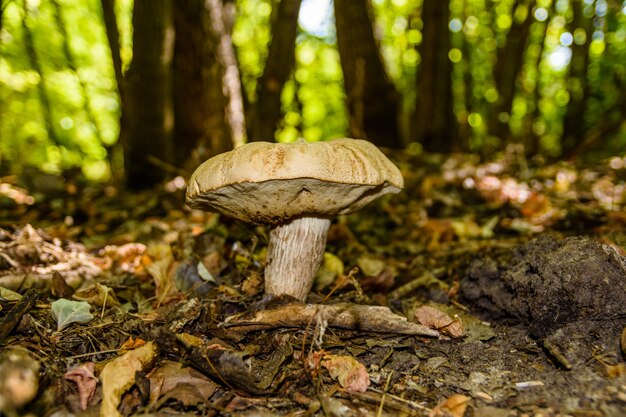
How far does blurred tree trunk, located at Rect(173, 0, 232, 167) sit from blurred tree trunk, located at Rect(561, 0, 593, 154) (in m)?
7.52

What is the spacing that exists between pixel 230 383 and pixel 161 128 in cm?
395

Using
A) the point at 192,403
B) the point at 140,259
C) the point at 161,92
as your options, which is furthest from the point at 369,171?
the point at 161,92

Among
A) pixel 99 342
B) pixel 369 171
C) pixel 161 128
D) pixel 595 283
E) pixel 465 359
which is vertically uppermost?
pixel 161 128

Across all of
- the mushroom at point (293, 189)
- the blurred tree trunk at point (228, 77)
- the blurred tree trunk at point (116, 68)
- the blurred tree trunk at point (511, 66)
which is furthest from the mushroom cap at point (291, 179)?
the blurred tree trunk at point (511, 66)

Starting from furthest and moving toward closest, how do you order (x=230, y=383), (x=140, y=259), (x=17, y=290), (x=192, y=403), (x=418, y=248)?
1. (x=418, y=248)
2. (x=140, y=259)
3. (x=17, y=290)
4. (x=230, y=383)
5. (x=192, y=403)

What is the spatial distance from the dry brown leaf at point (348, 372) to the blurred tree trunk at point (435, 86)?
631 centimetres

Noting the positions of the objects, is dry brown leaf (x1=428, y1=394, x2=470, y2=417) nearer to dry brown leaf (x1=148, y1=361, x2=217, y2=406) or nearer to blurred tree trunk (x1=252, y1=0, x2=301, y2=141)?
dry brown leaf (x1=148, y1=361, x2=217, y2=406)

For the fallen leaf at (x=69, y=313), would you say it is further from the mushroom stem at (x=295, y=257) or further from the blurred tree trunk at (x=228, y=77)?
the blurred tree trunk at (x=228, y=77)

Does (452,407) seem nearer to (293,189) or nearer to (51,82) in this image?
(293,189)

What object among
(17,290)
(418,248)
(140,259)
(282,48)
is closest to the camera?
(17,290)

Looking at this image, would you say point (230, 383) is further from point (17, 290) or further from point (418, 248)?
point (418, 248)

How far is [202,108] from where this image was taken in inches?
201

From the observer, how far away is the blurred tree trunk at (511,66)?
7.88 m

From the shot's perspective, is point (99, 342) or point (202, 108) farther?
point (202, 108)
